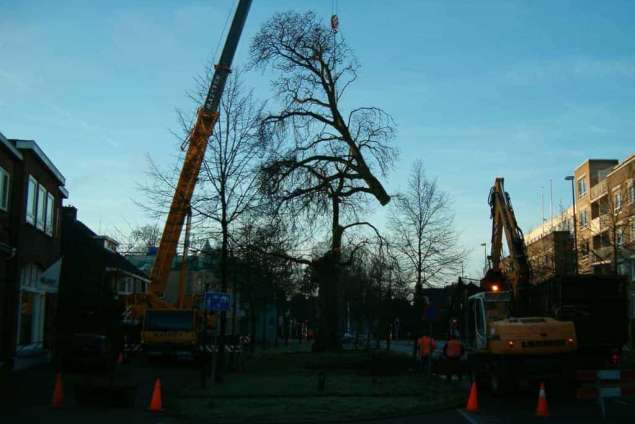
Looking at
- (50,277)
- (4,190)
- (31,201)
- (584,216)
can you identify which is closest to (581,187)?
(584,216)

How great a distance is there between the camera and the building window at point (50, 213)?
109 ft

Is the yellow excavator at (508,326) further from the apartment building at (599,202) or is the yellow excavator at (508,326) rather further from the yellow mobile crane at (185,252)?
the apartment building at (599,202)

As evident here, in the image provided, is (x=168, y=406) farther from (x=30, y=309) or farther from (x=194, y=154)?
(x=30, y=309)

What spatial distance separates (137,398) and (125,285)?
4076 cm

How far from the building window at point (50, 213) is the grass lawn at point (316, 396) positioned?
13039mm

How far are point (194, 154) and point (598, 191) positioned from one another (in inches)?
1909

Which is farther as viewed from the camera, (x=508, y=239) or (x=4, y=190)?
(x=4, y=190)

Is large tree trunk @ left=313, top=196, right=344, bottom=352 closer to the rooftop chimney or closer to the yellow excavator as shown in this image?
the yellow excavator

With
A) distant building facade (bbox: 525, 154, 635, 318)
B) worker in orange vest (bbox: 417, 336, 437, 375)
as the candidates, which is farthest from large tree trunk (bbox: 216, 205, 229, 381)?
distant building facade (bbox: 525, 154, 635, 318)

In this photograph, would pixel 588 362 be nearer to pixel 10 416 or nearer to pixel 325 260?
pixel 10 416

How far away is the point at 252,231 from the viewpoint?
32.0 m

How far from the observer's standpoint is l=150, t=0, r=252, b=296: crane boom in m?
27.5

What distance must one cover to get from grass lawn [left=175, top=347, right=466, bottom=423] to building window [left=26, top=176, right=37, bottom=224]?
36.5 feet

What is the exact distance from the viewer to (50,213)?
3384 centimetres
